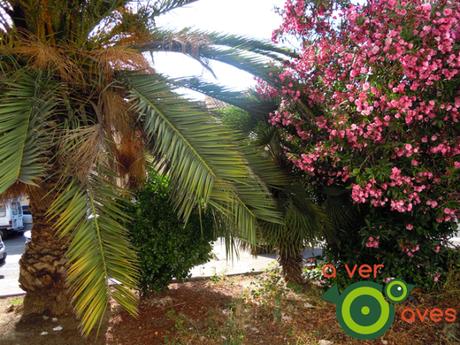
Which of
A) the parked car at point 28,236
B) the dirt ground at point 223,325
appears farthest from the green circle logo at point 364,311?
the parked car at point 28,236

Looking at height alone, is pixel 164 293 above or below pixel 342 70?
below

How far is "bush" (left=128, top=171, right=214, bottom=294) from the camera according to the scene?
4188 mm

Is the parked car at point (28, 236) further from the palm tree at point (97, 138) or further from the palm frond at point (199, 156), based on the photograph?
the palm frond at point (199, 156)

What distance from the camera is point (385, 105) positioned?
10.8 feet

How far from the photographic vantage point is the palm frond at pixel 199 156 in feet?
9.34

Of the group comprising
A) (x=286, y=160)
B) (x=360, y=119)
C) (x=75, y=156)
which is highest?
(x=360, y=119)

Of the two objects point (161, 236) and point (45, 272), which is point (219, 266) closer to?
point (161, 236)

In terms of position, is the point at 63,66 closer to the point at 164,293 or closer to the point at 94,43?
the point at 94,43

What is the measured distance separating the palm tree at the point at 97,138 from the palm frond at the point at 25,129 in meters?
0.01

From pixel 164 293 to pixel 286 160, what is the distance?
2.36m

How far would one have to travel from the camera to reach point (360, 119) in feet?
11.5

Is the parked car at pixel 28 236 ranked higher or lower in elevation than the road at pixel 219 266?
higher

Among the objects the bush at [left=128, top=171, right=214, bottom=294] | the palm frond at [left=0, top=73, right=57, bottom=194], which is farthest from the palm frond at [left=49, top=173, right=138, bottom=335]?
the bush at [left=128, top=171, right=214, bottom=294]

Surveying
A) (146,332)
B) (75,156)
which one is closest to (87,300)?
(75,156)
